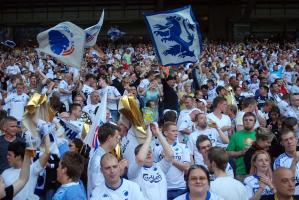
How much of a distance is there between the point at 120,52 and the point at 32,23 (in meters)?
14.4

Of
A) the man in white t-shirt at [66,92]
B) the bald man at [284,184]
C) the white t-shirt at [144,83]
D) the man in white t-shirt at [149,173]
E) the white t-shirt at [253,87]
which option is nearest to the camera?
the bald man at [284,184]

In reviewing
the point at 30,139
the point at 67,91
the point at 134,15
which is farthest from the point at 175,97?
the point at 134,15

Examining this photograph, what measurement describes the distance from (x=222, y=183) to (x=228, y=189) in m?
0.08

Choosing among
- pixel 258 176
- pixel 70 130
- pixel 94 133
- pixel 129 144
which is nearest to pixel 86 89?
pixel 70 130

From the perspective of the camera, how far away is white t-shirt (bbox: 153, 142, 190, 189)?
22.6 ft

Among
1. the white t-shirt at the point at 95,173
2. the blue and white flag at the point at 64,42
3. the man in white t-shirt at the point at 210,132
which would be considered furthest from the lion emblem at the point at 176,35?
the white t-shirt at the point at 95,173

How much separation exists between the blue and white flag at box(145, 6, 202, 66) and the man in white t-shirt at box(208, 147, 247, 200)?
5290 mm

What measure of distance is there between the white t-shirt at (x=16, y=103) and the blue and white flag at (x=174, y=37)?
10.6 feet

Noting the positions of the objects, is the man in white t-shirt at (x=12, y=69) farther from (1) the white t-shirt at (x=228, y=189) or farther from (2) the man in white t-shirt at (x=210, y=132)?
(1) the white t-shirt at (x=228, y=189)

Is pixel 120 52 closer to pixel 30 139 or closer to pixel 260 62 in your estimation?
pixel 260 62

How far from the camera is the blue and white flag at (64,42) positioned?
1162 cm

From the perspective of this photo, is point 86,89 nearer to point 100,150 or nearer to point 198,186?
point 100,150

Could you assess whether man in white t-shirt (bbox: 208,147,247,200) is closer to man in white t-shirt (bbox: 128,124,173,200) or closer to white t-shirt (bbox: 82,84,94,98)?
man in white t-shirt (bbox: 128,124,173,200)

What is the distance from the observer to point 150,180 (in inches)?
238
